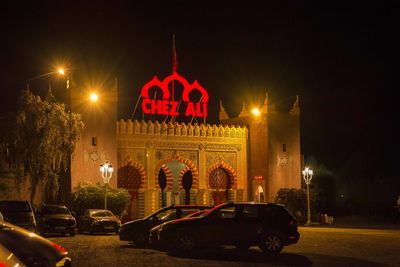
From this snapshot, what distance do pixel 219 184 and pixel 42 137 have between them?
13485 mm

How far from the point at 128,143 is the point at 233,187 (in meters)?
7.75

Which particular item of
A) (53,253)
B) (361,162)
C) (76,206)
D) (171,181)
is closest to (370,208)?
(361,162)

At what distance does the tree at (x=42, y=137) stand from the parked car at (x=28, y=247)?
75.1ft

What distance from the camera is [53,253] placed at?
6.84 m

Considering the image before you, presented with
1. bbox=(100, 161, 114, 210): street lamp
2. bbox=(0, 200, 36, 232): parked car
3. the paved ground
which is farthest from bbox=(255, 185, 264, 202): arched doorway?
bbox=(0, 200, 36, 232): parked car

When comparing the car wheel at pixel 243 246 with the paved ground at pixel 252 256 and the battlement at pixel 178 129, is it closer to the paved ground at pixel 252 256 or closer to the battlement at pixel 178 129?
the paved ground at pixel 252 256

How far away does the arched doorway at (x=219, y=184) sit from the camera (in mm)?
38812

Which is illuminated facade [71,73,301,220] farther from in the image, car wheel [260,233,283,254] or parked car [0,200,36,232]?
car wheel [260,233,283,254]

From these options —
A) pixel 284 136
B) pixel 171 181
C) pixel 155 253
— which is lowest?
pixel 155 253

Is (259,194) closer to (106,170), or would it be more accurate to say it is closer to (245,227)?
(106,170)

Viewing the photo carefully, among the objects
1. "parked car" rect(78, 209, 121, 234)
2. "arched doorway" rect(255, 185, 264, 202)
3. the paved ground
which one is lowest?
the paved ground

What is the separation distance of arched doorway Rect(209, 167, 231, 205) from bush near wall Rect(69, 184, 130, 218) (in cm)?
782

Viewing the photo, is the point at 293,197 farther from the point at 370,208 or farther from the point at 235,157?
the point at 370,208

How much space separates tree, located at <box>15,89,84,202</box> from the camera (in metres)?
28.9
